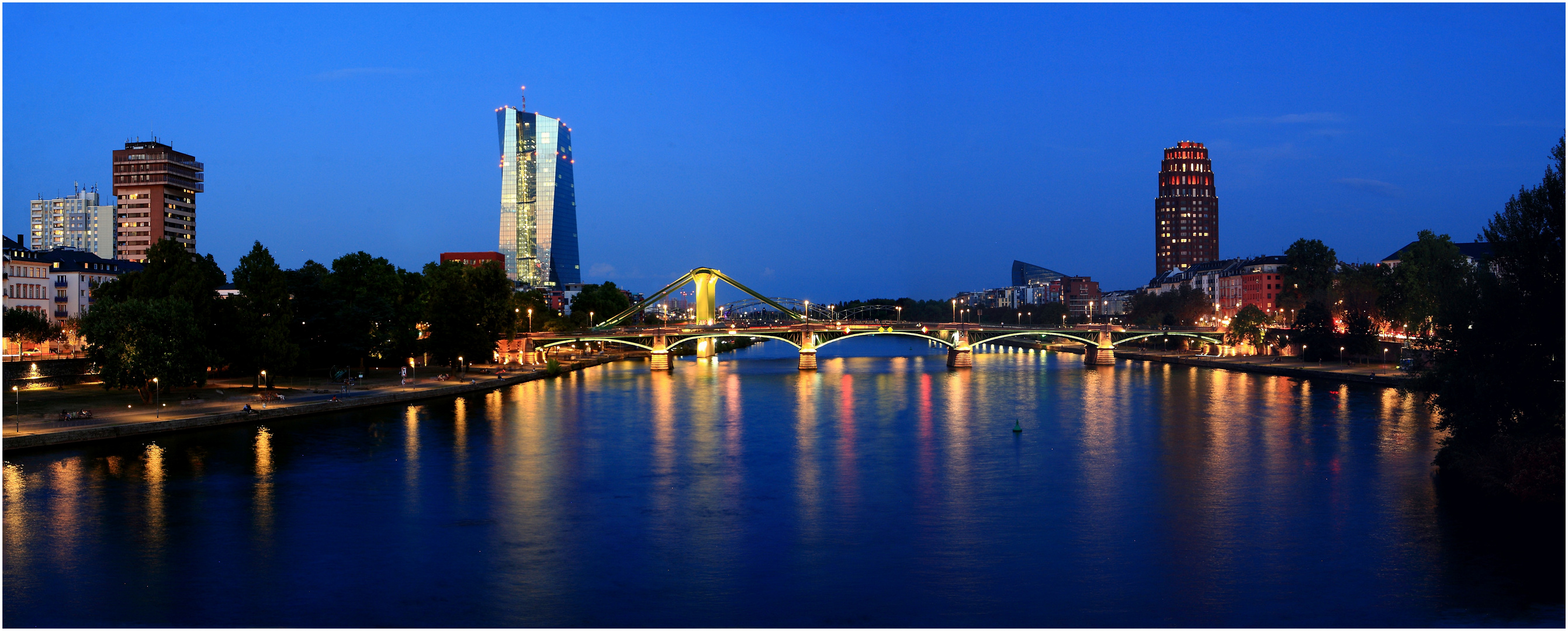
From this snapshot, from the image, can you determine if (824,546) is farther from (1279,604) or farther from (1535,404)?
(1535,404)

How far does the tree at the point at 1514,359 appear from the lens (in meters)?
21.3

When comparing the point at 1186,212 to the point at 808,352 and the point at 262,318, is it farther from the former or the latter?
the point at 262,318

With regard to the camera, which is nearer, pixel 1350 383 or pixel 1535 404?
pixel 1535 404

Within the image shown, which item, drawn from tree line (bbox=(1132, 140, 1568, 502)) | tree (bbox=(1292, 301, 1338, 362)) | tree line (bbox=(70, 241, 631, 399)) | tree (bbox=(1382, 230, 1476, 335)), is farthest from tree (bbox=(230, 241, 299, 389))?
tree (bbox=(1292, 301, 1338, 362))

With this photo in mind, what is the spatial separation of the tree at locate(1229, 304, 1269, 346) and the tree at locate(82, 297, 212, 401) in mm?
66939

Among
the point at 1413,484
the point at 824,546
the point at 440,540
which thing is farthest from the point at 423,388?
the point at 1413,484

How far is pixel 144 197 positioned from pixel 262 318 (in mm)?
96386

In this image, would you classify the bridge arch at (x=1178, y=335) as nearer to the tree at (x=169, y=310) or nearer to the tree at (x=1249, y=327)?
the tree at (x=1249, y=327)

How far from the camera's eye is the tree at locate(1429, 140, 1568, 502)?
21.3m

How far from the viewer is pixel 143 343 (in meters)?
36.2

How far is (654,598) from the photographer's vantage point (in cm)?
1642

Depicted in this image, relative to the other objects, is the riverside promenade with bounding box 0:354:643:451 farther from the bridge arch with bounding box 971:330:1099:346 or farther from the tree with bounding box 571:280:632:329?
the tree with bounding box 571:280:632:329

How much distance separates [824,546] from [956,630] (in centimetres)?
521

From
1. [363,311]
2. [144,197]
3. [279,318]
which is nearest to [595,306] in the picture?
[363,311]
